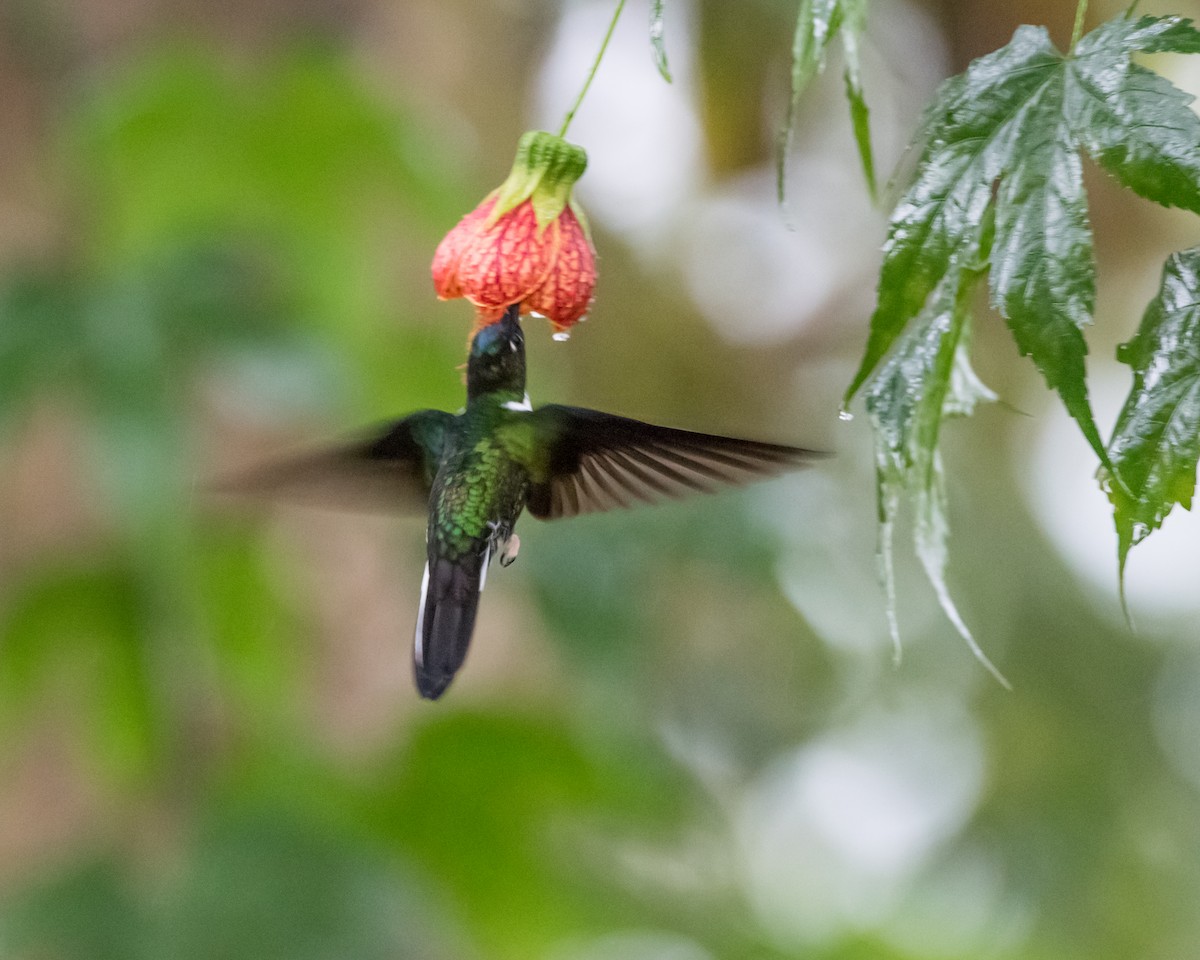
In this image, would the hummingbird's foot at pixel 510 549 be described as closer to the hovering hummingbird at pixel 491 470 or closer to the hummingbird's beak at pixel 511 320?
the hovering hummingbird at pixel 491 470

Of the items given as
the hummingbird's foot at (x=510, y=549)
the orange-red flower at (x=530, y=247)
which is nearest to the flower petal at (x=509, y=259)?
the orange-red flower at (x=530, y=247)

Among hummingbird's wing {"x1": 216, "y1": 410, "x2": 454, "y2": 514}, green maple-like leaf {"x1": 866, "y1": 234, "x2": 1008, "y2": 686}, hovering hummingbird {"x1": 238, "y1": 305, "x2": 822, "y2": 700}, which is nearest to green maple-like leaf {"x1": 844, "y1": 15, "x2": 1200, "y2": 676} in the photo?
green maple-like leaf {"x1": 866, "y1": 234, "x2": 1008, "y2": 686}

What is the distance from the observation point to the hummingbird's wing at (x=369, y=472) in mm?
867

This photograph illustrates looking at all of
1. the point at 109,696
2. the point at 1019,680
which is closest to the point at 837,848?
the point at 1019,680

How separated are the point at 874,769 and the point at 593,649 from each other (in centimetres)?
154

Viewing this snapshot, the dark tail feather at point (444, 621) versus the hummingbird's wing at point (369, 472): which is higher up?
the hummingbird's wing at point (369, 472)

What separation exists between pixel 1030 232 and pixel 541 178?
0.31m

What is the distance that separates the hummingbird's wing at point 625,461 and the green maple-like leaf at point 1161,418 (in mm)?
144

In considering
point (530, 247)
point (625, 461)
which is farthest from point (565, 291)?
point (625, 461)

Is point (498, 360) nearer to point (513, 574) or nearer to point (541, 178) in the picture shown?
point (541, 178)

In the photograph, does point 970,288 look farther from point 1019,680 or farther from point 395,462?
point 1019,680

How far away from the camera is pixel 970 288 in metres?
0.63

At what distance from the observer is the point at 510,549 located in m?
0.78

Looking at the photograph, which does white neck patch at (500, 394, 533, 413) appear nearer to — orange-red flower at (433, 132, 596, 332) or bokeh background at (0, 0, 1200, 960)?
orange-red flower at (433, 132, 596, 332)
